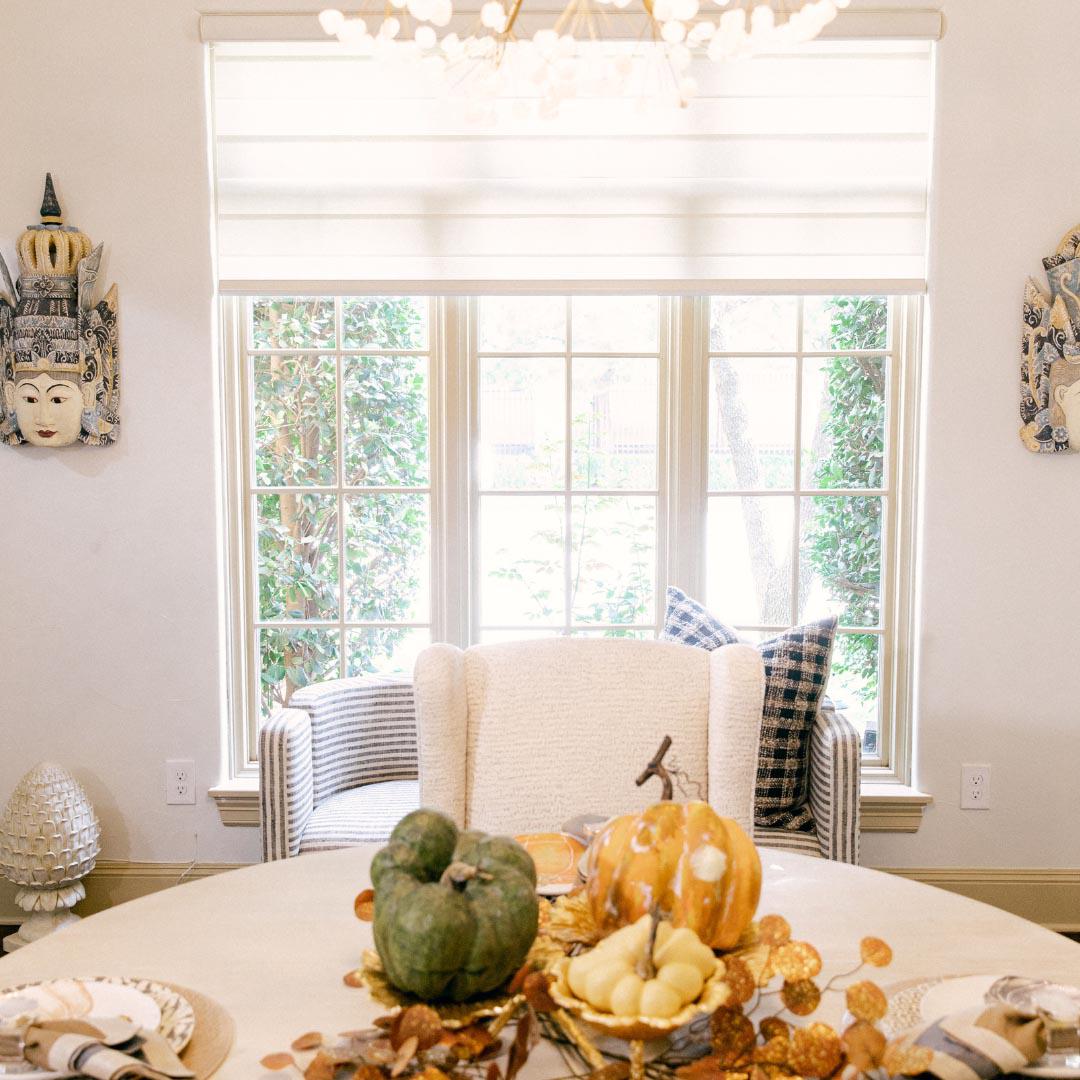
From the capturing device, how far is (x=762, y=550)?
9.95ft

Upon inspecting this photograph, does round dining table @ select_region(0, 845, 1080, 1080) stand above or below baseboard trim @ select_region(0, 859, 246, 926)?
above

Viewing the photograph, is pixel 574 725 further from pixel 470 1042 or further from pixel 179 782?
pixel 179 782

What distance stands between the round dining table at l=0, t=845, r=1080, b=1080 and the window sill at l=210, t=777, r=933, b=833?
153cm

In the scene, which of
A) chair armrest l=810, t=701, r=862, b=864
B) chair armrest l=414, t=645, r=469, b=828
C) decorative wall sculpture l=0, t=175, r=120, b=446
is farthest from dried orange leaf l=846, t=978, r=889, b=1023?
decorative wall sculpture l=0, t=175, r=120, b=446

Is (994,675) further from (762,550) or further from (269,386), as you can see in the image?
(269,386)

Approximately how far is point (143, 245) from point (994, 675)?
2.53m

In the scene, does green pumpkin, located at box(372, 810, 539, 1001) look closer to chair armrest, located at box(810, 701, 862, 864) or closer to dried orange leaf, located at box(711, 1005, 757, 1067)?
dried orange leaf, located at box(711, 1005, 757, 1067)

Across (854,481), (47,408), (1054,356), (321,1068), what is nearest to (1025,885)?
(854,481)

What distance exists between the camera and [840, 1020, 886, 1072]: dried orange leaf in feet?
2.91

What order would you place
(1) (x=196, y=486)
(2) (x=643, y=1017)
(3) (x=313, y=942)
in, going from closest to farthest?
(2) (x=643, y=1017)
(3) (x=313, y=942)
(1) (x=196, y=486)

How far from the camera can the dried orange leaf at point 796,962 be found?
0.98m

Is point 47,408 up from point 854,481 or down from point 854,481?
up

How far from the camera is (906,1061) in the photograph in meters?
0.87

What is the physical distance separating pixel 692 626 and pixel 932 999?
167cm
